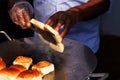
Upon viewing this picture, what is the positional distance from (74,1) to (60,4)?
0.07 metres

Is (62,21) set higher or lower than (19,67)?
Result: higher

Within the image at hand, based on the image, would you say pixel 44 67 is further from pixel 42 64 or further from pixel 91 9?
pixel 91 9

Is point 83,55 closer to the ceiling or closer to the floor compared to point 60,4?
closer to the floor

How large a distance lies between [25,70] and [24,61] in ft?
0.16

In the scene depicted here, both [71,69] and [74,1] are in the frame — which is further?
[74,1]

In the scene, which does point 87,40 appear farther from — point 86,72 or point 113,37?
point 113,37

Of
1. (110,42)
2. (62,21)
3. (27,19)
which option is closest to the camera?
(62,21)

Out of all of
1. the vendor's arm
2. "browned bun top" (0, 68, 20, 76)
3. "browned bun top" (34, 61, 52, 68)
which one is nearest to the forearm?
the vendor's arm

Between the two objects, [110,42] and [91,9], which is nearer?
[91,9]

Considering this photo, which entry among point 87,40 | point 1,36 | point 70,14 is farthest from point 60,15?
point 1,36

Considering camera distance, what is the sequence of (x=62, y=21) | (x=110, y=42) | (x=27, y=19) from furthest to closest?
(x=110, y=42) → (x=27, y=19) → (x=62, y=21)

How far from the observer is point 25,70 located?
1.16 metres

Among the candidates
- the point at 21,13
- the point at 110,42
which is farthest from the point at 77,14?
the point at 110,42

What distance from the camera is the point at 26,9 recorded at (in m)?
1.24
